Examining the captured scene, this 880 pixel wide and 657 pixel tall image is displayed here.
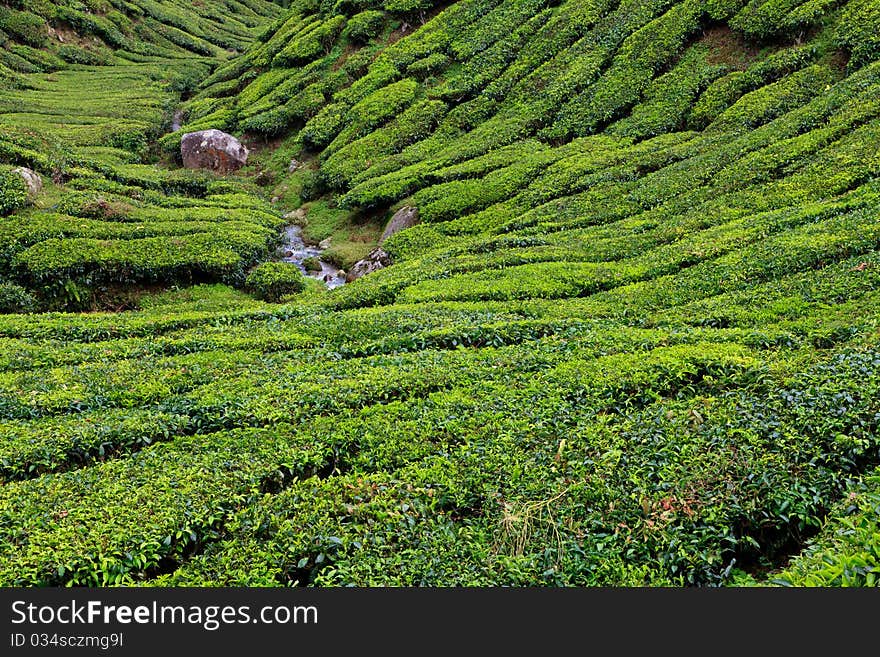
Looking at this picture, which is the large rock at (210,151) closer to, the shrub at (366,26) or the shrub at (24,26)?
the shrub at (366,26)

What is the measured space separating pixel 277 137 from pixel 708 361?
45.3m

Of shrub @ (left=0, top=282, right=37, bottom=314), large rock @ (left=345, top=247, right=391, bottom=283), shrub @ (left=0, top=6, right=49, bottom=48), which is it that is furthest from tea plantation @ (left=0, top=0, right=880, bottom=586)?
shrub @ (left=0, top=6, right=49, bottom=48)

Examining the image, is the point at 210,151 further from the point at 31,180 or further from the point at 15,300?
the point at 15,300

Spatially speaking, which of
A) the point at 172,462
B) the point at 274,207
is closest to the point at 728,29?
the point at 274,207

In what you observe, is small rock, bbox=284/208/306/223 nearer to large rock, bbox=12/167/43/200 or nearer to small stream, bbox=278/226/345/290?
small stream, bbox=278/226/345/290

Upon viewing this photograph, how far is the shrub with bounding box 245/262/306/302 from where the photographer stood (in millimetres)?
27719

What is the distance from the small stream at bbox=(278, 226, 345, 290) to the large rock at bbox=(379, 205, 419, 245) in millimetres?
3436

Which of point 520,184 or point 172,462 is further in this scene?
point 520,184

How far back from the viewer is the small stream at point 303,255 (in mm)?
30930

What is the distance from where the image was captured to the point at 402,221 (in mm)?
33844

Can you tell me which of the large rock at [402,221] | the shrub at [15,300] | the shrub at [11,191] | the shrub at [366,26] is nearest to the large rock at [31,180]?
the shrub at [11,191]

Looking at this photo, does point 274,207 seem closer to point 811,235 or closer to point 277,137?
point 277,137

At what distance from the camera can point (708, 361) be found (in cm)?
1212

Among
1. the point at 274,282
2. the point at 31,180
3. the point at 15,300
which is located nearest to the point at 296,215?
the point at 274,282
